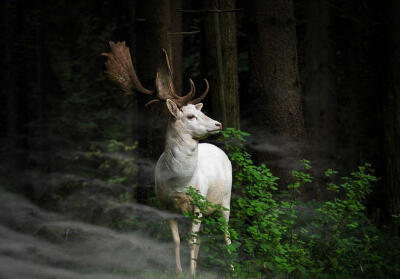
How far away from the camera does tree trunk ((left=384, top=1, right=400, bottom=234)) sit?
860 cm

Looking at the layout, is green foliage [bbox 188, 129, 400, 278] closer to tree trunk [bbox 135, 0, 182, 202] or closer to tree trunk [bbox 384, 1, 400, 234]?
tree trunk [bbox 135, 0, 182, 202]

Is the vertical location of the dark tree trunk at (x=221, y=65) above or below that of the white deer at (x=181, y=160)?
above


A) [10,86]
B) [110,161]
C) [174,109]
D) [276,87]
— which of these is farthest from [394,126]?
[10,86]

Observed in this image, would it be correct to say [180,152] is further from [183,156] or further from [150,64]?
[150,64]

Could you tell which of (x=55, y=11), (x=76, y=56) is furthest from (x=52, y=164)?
(x=55, y=11)

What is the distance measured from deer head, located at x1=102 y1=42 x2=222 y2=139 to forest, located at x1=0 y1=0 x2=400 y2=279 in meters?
0.17

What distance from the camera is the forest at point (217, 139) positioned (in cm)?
569

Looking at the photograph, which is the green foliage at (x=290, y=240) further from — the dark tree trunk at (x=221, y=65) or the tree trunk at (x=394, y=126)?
the tree trunk at (x=394, y=126)

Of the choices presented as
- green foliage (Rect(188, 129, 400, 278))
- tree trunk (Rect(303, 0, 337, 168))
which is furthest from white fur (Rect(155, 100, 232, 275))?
tree trunk (Rect(303, 0, 337, 168))

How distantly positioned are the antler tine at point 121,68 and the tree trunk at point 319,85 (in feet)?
22.5

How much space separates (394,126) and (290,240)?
3922mm

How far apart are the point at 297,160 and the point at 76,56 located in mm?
11769

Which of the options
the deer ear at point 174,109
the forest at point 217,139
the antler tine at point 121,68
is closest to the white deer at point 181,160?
the deer ear at point 174,109

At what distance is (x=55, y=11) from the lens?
1769 cm
